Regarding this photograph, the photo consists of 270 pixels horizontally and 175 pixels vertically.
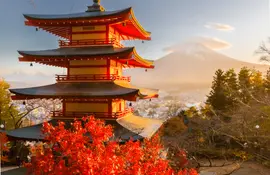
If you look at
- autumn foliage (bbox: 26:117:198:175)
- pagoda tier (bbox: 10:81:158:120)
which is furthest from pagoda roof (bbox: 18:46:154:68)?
autumn foliage (bbox: 26:117:198:175)

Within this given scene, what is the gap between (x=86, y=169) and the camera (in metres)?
9.16

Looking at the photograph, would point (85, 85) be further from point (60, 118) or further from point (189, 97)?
point (189, 97)

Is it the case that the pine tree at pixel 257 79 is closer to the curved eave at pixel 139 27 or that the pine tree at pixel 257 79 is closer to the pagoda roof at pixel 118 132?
the curved eave at pixel 139 27

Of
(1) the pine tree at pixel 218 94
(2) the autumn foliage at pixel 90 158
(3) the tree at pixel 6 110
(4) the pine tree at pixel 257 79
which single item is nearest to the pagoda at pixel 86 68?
(2) the autumn foliage at pixel 90 158

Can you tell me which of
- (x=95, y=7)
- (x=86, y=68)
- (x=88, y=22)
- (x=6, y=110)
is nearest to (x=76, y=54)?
(x=86, y=68)

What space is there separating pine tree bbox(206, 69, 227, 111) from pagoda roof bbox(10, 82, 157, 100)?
25003mm

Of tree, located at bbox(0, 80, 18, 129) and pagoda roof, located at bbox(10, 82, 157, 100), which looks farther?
tree, located at bbox(0, 80, 18, 129)

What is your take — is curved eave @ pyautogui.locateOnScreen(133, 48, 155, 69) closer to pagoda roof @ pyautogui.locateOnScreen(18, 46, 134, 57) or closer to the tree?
pagoda roof @ pyautogui.locateOnScreen(18, 46, 134, 57)

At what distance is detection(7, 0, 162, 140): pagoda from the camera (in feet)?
50.3

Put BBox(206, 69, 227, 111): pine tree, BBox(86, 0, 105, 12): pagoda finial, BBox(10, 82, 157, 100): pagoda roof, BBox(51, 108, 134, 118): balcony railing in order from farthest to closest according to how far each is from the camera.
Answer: BBox(206, 69, 227, 111): pine tree
BBox(86, 0, 105, 12): pagoda finial
BBox(51, 108, 134, 118): balcony railing
BBox(10, 82, 157, 100): pagoda roof

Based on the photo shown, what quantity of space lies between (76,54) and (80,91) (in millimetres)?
2231

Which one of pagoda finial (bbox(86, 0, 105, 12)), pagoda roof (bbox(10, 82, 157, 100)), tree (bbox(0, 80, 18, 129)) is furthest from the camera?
tree (bbox(0, 80, 18, 129))

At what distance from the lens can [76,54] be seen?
51.4 ft

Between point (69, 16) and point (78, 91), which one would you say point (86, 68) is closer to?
point (78, 91)
